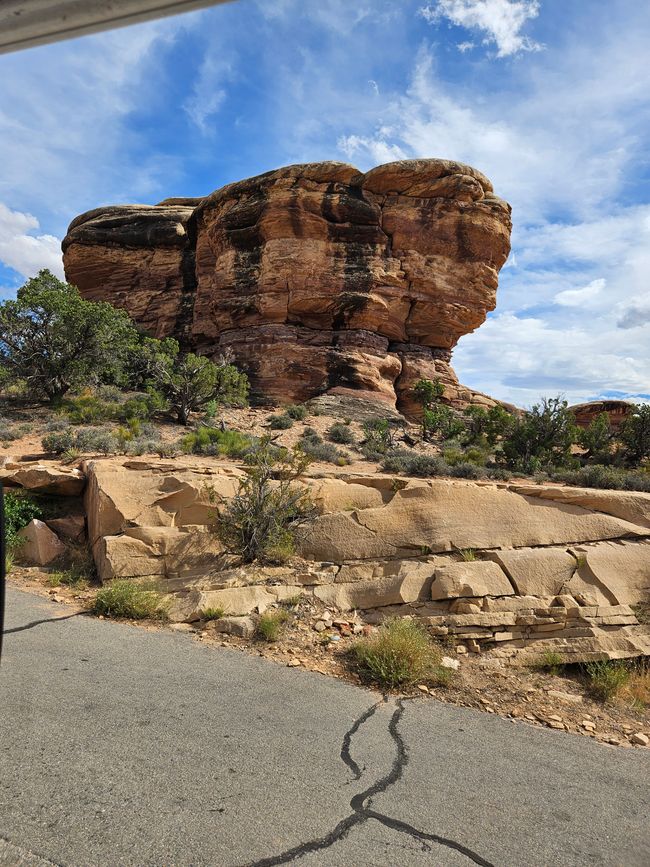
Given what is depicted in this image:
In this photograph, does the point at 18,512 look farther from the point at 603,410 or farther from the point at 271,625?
the point at 603,410

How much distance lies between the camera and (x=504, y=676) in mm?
5672

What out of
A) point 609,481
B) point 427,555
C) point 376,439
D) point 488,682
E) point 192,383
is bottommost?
point 488,682

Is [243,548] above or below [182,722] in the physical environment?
above

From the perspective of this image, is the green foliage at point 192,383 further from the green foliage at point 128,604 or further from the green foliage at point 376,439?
the green foliage at point 128,604

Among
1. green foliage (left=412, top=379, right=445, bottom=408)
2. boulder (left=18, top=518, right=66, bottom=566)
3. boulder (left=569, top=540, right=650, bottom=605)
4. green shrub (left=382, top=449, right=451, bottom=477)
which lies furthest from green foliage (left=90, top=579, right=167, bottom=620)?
green foliage (left=412, top=379, right=445, bottom=408)

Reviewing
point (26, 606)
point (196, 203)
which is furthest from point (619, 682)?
point (196, 203)

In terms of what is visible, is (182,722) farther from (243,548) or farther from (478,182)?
(478,182)

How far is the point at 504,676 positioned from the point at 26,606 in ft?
19.6

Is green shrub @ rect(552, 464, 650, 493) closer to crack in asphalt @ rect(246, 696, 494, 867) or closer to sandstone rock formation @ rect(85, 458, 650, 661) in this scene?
sandstone rock formation @ rect(85, 458, 650, 661)

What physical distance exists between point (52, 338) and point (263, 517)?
57.0ft

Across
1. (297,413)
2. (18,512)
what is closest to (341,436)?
(297,413)

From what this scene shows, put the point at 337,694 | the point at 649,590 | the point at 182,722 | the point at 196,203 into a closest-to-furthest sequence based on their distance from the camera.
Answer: the point at 182,722
the point at 337,694
the point at 649,590
the point at 196,203

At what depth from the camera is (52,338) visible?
2078 centimetres

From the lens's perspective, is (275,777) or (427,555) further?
(427,555)
